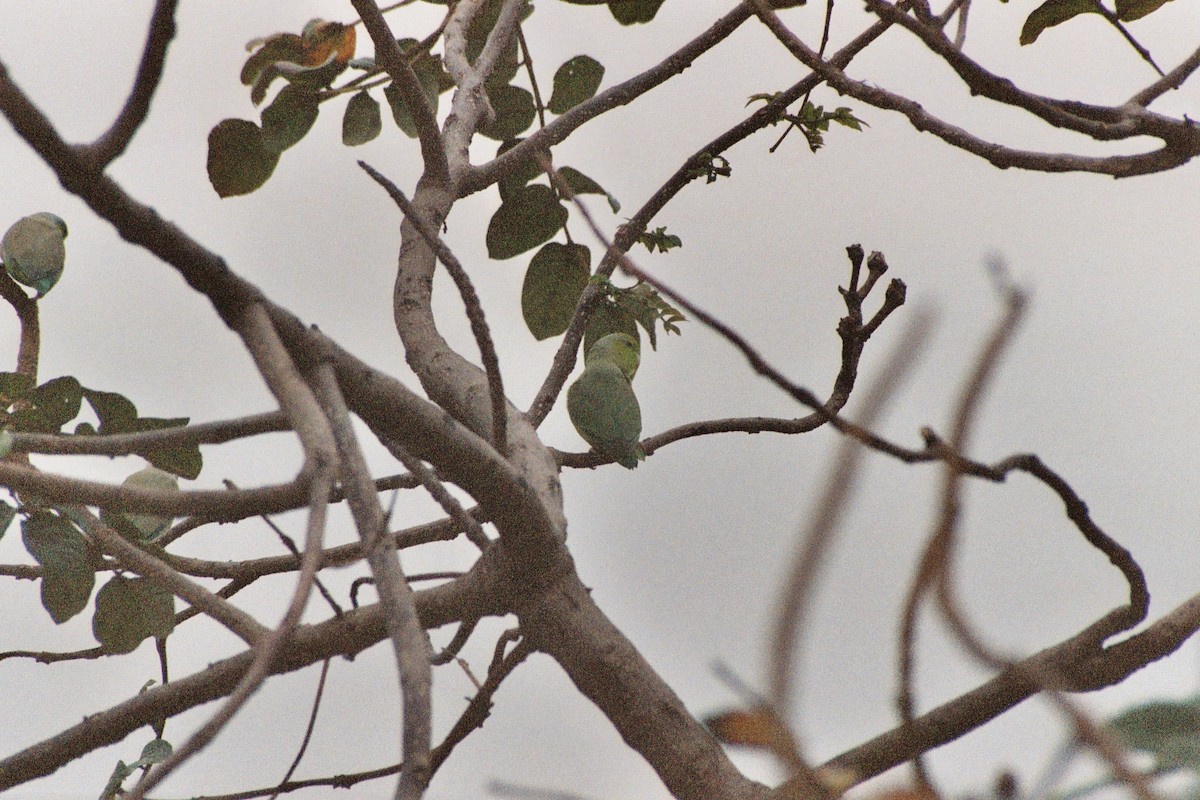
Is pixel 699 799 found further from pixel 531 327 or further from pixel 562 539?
pixel 531 327

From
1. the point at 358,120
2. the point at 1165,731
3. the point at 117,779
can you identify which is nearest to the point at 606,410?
the point at 358,120

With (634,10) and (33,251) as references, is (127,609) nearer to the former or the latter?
(33,251)

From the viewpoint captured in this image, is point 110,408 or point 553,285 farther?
point 553,285

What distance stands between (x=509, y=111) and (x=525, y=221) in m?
0.19

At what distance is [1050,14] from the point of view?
44.8 inches

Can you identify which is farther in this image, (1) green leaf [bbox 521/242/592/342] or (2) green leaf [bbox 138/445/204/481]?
(1) green leaf [bbox 521/242/592/342]

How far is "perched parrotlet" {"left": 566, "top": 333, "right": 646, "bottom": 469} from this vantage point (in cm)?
109

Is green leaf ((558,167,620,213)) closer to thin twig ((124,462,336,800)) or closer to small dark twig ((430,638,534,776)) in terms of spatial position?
small dark twig ((430,638,534,776))

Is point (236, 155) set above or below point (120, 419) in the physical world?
above

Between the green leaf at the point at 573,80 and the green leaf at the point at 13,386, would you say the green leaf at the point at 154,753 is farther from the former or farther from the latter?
the green leaf at the point at 573,80

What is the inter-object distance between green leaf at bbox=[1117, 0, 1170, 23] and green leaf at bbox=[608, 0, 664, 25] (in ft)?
1.61

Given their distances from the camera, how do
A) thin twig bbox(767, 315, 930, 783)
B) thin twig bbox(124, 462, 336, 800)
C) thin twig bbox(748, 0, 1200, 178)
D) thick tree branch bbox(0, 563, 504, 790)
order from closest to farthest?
thin twig bbox(767, 315, 930, 783), thin twig bbox(124, 462, 336, 800), thick tree branch bbox(0, 563, 504, 790), thin twig bbox(748, 0, 1200, 178)

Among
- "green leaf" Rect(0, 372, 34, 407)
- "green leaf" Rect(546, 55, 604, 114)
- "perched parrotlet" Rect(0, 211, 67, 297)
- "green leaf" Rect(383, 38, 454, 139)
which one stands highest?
"green leaf" Rect(383, 38, 454, 139)

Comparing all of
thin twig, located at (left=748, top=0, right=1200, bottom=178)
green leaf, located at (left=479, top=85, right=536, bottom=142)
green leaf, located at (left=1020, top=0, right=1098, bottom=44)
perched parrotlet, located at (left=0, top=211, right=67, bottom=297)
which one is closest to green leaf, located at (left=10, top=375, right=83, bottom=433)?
perched parrotlet, located at (left=0, top=211, right=67, bottom=297)
